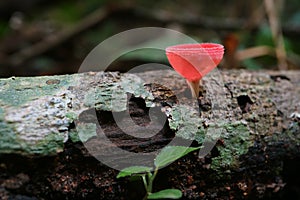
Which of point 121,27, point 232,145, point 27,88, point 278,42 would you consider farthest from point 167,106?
point 121,27

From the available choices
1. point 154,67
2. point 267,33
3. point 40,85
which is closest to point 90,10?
point 267,33

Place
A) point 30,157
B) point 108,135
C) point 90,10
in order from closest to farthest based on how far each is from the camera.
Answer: point 30,157 < point 108,135 < point 90,10

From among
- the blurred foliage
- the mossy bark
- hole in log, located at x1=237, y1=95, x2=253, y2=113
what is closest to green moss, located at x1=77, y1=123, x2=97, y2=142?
the mossy bark

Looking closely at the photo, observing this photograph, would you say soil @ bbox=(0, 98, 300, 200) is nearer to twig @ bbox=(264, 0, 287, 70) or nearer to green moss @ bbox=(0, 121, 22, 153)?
green moss @ bbox=(0, 121, 22, 153)

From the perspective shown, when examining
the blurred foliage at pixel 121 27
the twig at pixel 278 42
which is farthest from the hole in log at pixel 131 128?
the twig at pixel 278 42

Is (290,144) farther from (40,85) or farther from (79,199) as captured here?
(40,85)

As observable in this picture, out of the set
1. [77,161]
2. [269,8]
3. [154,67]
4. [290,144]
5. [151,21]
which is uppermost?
[269,8]

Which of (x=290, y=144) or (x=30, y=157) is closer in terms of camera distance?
(x=30, y=157)
